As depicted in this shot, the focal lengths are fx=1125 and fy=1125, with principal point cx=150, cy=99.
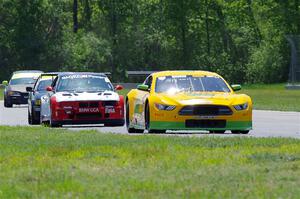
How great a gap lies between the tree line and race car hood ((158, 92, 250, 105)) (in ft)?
184

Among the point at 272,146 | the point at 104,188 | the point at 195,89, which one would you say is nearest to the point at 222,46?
the point at 195,89

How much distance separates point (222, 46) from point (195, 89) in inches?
2727

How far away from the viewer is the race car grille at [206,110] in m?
21.7

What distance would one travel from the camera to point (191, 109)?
2173cm

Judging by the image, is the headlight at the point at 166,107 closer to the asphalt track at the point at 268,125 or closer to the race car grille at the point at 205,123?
the race car grille at the point at 205,123

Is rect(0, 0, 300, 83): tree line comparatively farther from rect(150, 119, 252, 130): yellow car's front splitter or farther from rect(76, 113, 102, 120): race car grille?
rect(150, 119, 252, 130): yellow car's front splitter

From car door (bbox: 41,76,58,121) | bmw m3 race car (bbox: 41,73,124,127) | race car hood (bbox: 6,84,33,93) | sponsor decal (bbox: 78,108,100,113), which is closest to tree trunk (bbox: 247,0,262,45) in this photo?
race car hood (bbox: 6,84,33,93)

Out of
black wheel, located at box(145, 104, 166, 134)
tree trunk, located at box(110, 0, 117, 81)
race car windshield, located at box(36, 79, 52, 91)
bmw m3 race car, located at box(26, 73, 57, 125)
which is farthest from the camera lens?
tree trunk, located at box(110, 0, 117, 81)

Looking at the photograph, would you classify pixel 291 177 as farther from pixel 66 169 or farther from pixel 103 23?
pixel 103 23

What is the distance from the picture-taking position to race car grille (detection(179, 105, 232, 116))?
21719mm

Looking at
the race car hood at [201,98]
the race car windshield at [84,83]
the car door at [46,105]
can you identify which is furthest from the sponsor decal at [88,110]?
the race car hood at [201,98]

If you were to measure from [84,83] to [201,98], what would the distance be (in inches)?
232

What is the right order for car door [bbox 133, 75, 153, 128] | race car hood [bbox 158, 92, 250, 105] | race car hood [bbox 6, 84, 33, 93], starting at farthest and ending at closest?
race car hood [bbox 6, 84, 33, 93], car door [bbox 133, 75, 153, 128], race car hood [bbox 158, 92, 250, 105]

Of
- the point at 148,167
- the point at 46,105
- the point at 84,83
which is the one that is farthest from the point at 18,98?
the point at 148,167
